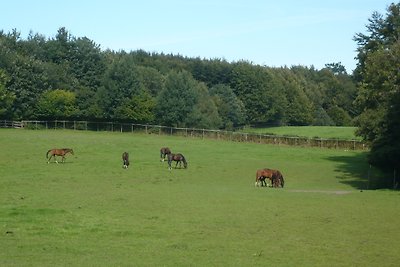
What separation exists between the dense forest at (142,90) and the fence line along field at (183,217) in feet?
133

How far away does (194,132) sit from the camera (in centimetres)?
8356

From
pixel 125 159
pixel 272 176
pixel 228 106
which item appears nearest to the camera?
pixel 272 176

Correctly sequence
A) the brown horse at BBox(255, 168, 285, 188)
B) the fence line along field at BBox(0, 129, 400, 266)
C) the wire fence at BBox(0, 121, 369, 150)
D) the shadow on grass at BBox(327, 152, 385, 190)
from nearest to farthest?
the fence line along field at BBox(0, 129, 400, 266)
the brown horse at BBox(255, 168, 285, 188)
the shadow on grass at BBox(327, 152, 385, 190)
the wire fence at BBox(0, 121, 369, 150)

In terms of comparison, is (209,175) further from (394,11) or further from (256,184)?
(394,11)

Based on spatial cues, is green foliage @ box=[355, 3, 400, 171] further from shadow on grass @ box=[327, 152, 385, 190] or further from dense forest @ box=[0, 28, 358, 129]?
dense forest @ box=[0, 28, 358, 129]

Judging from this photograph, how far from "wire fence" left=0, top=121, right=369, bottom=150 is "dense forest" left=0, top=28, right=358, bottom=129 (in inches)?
77.7

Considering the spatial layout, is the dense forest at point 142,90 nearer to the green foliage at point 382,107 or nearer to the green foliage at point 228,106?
the green foliage at point 228,106

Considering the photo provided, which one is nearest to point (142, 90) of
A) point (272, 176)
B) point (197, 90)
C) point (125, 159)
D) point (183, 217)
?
point (197, 90)

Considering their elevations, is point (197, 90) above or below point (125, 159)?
above

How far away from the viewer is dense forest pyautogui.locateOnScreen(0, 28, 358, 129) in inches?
3659

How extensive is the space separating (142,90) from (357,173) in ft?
186

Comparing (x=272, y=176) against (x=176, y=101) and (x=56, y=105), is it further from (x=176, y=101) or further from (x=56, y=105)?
(x=56, y=105)

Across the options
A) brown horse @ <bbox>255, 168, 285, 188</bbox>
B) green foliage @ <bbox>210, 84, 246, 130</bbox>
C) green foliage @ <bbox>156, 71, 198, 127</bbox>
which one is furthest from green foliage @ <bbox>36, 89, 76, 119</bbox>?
brown horse @ <bbox>255, 168, 285, 188</bbox>

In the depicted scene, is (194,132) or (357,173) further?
(194,132)
